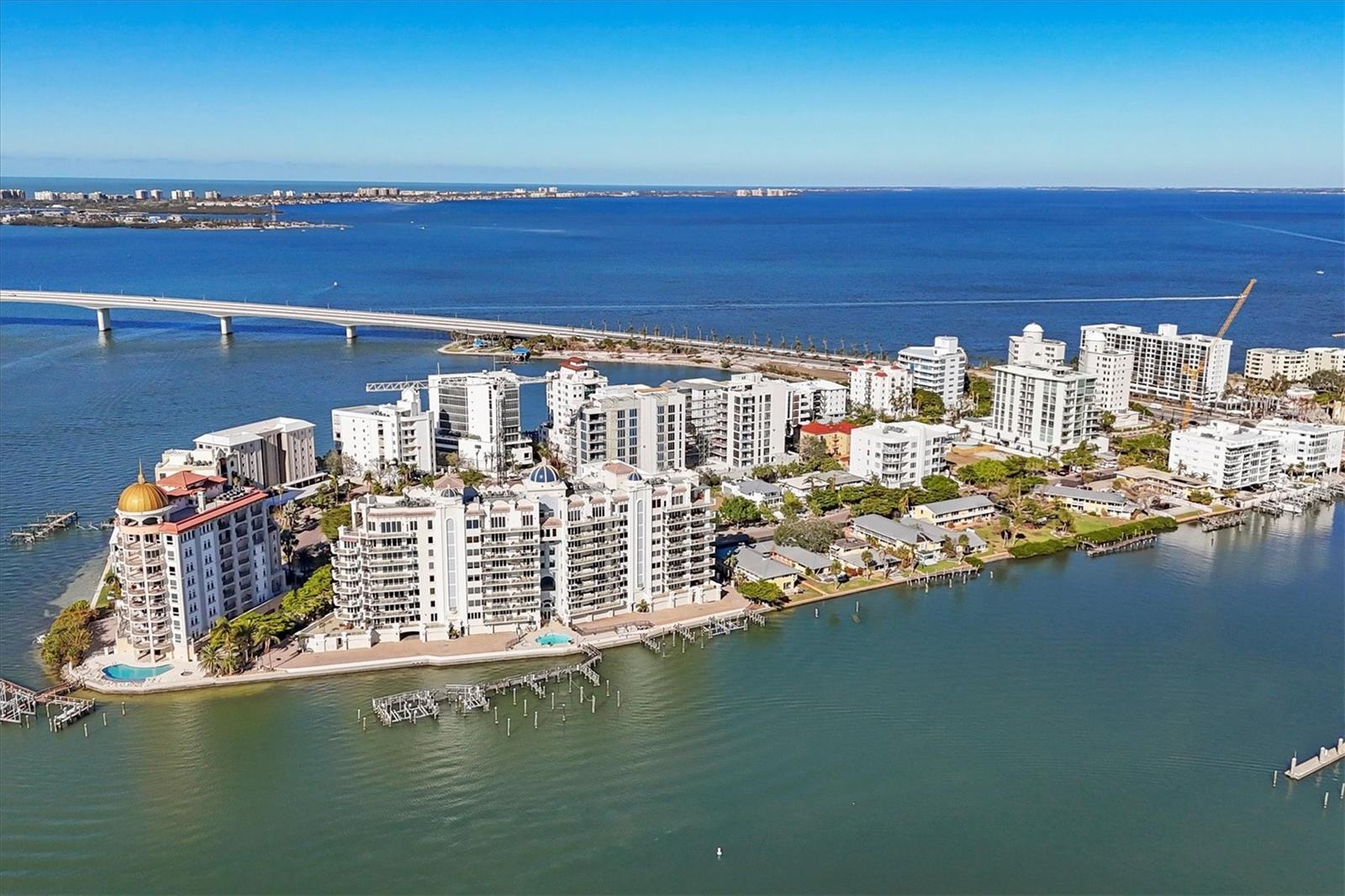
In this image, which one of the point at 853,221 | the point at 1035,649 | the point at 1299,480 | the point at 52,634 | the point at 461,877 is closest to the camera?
the point at 461,877

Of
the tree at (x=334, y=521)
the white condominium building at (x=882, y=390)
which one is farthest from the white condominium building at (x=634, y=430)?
the white condominium building at (x=882, y=390)

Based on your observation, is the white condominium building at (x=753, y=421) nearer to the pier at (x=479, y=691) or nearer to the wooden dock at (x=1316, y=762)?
the pier at (x=479, y=691)

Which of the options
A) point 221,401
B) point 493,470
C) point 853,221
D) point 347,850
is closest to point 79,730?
point 347,850

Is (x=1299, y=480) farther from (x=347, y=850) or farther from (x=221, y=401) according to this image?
(x=221, y=401)

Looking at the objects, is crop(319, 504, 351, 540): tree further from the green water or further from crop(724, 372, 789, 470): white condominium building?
crop(724, 372, 789, 470): white condominium building

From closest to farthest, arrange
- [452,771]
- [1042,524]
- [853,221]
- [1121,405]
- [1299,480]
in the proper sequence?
[452,771], [1042,524], [1299,480], [1121,405], [853,221]

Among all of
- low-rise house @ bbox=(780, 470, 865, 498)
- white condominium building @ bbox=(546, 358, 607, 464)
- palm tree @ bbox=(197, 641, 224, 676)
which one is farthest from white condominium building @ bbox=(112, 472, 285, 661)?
low-rise house @ bbox=(780, 470, 865, 498)

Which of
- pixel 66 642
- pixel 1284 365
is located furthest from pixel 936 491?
pixel 1284 365
